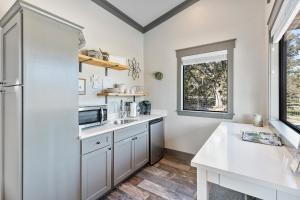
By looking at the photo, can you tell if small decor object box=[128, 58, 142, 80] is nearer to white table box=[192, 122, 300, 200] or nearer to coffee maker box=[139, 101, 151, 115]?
coffee maker box=[139, 101, 151, 115]

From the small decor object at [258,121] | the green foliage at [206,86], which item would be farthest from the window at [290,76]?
the green foliage at [206,86]

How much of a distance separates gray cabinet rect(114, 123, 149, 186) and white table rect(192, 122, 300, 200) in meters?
1.27

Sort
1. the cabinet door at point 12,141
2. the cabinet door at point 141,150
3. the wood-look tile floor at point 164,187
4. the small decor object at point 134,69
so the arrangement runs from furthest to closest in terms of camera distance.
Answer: the small decor object at point 134,69, the cabinet door at point 141,150, the wood-look tile floor at point 164,187, the cabinet door at point 12,141

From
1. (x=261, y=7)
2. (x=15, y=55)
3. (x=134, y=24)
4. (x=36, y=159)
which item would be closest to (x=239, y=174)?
(x=36, y=159)

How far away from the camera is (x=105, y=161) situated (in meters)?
1.97

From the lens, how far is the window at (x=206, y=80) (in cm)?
270

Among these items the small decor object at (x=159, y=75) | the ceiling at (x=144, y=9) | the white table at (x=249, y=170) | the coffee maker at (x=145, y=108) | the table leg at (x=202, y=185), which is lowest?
the table leg at (x=202, y=185)

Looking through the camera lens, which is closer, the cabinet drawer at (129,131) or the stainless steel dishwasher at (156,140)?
the cabinet drawer at (129,131)

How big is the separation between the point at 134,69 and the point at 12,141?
2.51 meters

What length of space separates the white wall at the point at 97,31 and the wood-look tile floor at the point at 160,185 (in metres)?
1.40

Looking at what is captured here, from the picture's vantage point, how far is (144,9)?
10.1ft

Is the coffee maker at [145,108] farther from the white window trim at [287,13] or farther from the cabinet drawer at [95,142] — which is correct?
the white window trim at [287,13]

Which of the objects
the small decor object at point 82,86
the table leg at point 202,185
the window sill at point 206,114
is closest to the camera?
the table leg at point 202,185

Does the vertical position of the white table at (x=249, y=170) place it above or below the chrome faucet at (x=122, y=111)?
below
